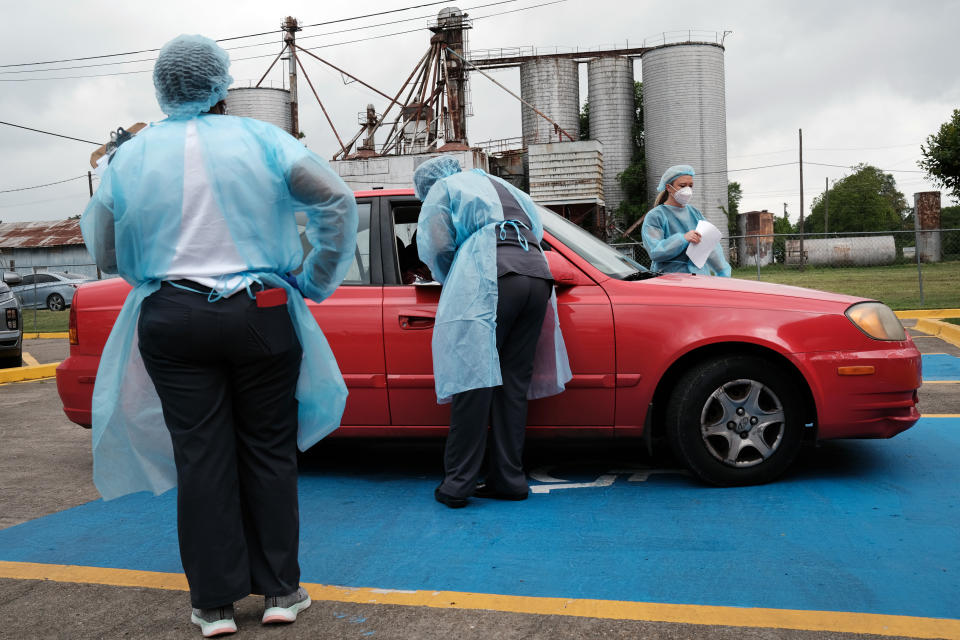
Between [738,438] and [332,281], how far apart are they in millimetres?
2274

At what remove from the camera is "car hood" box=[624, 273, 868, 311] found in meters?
4.21

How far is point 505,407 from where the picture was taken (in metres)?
4.19

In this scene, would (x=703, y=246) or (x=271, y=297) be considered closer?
(x=271, y=297)

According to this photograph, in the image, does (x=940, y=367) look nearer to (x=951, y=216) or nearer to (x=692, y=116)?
(x=692, y=116)

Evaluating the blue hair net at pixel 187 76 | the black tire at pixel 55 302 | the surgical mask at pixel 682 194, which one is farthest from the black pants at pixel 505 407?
the black tire at pixel 55 302

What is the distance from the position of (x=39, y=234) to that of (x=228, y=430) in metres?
52.0

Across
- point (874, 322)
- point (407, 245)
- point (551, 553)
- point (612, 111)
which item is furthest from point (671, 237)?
point (612, 111)

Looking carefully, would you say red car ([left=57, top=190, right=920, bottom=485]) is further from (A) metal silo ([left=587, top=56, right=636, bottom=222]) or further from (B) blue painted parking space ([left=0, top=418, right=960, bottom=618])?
(A) metal silo ([left=587, top=56, right=636, bottom=222])

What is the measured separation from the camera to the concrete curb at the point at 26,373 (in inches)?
383

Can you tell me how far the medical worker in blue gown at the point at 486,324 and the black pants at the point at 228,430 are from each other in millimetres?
1253

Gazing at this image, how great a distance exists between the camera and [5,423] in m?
6.98

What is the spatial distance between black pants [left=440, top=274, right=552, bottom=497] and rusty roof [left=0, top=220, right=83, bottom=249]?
46185mm

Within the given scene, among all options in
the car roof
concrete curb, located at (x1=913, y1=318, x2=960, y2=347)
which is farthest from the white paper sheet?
concrete curb, located at (x1=913, y1=318, x2=960, y2=347)

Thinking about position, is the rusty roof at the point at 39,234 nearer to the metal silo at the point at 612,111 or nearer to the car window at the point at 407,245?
the metal silo at the point at 612,111
